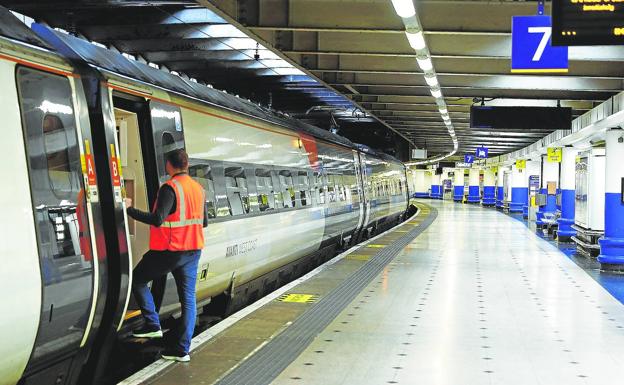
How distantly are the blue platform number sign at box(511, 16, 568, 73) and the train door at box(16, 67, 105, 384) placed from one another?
18.6ft

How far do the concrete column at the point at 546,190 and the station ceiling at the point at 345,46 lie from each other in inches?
262

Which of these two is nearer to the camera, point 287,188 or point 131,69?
point 131,69

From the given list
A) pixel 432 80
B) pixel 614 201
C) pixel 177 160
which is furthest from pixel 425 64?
pixel 177 160

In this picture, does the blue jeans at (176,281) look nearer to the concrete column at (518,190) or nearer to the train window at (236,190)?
the train window at (236,190)

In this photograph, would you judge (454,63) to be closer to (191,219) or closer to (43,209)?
(191,219)

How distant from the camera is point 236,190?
30.5 ft

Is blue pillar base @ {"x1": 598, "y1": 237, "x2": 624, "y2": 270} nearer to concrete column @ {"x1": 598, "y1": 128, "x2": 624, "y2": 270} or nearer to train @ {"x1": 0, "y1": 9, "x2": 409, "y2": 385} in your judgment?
concrete column @ {"x1": 598, "y1": 128, "x2": 624, "y2": 270}

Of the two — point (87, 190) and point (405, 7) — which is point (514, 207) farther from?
point (87, 190)

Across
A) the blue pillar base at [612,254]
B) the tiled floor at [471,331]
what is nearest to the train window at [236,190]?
the tiled floor at [471,331]

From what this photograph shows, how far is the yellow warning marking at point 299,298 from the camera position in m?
9.68

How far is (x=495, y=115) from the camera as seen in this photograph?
16312mm

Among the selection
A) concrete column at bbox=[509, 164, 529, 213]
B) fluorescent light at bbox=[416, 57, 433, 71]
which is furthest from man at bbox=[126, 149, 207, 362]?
concrete column at bbox=[509, 164, 529, 213]

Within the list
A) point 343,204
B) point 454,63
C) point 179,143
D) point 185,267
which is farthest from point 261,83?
point 185,267

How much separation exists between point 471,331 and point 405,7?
3620 mm
